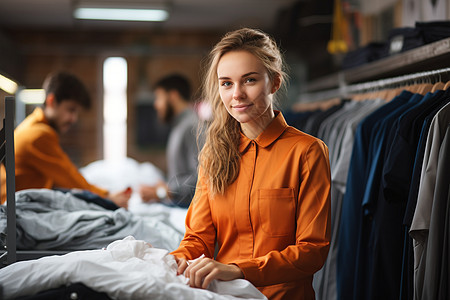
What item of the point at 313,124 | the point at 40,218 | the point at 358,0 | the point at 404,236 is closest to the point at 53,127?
the point at 40,218

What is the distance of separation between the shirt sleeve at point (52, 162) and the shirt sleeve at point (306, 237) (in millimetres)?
1560

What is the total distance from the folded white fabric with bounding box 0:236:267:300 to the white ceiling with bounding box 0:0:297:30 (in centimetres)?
414

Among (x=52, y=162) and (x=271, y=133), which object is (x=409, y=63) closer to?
(x=271, y=133)

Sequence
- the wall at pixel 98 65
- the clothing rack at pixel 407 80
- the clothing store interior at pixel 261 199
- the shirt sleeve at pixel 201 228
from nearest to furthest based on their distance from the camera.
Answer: the clothing store interior at pixel 261 199 < the shirt sleeve at pixel 201 228 < the clothing rack at pixel 407 80 < the wall at pixel 98 65

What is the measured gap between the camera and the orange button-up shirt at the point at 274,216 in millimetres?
1433

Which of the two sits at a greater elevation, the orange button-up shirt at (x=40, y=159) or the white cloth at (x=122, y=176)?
the orange button-up shirt at (x=40, y=159)

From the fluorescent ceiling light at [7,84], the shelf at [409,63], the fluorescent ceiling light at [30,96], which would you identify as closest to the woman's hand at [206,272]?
A: the fluorescent ceiling light at [7,84]

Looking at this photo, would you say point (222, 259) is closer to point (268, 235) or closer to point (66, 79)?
point (268, 235)

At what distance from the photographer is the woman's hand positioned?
1.28 m

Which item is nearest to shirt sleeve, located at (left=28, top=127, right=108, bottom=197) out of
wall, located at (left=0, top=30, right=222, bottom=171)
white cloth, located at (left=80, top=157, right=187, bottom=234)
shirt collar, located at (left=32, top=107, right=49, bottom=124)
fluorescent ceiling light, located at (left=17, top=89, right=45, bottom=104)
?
shirt collar, located at (left=32, top=107, right=49, bottom=124)

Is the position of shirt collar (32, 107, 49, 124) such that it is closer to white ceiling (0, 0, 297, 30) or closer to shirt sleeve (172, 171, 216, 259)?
shirt sleeve (172, 171, 216, 259)

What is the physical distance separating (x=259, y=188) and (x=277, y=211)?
9 centimetres

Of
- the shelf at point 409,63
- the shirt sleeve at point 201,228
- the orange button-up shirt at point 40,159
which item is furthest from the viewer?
the orange button-up shirt at point 40,159

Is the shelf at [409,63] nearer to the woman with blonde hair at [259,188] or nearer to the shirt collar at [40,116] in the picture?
the woman with blonde hair at [259,188]
